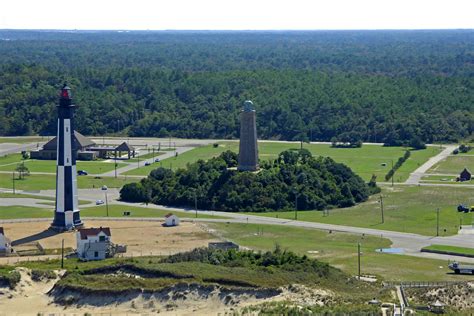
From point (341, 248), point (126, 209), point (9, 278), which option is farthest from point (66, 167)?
point (341, 248)

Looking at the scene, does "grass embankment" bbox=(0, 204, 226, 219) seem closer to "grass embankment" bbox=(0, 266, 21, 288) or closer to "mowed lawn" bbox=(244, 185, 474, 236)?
"mowed lawn" bbox=(244, 185, 474, 236)

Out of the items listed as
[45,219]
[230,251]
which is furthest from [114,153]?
[230,251]

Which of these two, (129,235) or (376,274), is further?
(129,235)

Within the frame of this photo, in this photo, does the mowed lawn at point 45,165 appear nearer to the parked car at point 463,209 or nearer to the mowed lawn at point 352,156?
the mowed lawn at point 352,156

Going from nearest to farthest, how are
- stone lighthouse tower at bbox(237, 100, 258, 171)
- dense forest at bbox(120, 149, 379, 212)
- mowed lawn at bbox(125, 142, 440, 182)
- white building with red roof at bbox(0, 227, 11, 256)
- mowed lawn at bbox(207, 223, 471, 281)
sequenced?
mowed lawn at bbox(207, 223, 471, 281)
white building with red roof at bbox(0, 227, 11, 256)
dense forest at bbox(120, 149, 379, 212)
stone lighthouse tower at bbox(237, 100, 258, 171)
mowed lawn at bbox(125, 142, 440, 182)

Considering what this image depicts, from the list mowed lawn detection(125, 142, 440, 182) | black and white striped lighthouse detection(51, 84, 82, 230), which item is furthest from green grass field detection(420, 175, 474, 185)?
black and white striped lighthouse detection(51, 84, 82, 230)

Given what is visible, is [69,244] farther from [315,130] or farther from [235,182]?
[315,130]
